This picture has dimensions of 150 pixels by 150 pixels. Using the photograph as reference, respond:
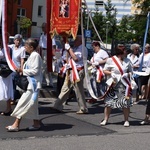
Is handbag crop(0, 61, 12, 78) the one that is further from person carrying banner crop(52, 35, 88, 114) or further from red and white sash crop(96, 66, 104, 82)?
red and white sash crop(96, 66, 104, 82)

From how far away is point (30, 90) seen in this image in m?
9.26

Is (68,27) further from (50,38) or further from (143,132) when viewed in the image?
(143,132)

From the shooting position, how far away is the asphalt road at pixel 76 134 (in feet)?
27.6

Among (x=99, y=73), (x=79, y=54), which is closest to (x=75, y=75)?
(x=79, y=54)

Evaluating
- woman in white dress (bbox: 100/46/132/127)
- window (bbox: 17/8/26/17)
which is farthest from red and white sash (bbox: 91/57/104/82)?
window (bbox: 17/8/26/17)

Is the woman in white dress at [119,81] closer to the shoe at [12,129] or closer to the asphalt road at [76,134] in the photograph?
the asphalt road at [76,134]


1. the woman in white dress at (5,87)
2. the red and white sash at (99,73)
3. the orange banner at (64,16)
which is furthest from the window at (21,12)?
the woman in white dress at (5,87)

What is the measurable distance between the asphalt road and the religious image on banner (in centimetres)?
228

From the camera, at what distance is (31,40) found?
934cm

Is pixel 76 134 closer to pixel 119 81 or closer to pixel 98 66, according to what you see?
pixel 119 81

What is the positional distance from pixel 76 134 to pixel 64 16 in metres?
3.48

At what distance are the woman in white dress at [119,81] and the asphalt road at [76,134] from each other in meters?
0.52

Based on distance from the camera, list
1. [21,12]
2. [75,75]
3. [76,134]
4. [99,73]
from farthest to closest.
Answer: [21,12] → [99,73] → [75,75] → [76,134]

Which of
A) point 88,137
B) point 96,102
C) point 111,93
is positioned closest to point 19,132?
point 88,137
